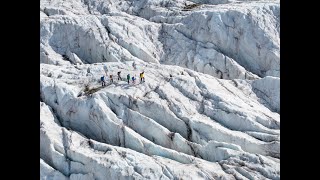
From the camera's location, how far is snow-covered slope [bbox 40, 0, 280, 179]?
38.9 meters

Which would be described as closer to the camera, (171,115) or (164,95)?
(171,115)

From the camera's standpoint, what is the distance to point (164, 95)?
46125 millimetres

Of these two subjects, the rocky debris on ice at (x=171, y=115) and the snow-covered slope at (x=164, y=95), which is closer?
the snow-covered slope at (x=164, y=95)

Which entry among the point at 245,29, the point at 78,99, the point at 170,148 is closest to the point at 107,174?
the point at 170,148

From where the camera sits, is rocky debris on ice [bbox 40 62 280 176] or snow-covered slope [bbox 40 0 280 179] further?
rocky debris on ice [bbox 40 62 280 176]

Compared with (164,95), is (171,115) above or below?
below

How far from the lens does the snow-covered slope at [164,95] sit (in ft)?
128
